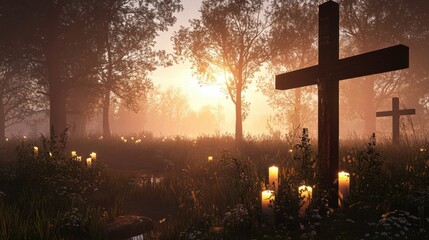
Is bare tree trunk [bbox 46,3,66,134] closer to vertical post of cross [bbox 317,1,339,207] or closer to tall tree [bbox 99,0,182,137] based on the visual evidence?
tall tree [bbox 99,0,182,137]

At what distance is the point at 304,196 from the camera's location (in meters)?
4.77

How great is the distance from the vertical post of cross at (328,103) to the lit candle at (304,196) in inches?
27.3

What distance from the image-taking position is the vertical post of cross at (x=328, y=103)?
218 inches

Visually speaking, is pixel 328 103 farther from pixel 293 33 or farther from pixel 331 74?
pixel 293 33

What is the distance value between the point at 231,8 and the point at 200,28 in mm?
2506

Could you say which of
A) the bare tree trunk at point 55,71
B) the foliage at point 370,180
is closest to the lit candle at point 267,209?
the foliage at point 370,180

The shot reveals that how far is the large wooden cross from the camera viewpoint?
538 cm

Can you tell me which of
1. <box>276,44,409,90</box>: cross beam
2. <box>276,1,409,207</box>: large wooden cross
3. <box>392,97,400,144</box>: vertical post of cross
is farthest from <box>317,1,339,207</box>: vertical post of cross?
<box>392,97,400,144</box>: vertical post of cross

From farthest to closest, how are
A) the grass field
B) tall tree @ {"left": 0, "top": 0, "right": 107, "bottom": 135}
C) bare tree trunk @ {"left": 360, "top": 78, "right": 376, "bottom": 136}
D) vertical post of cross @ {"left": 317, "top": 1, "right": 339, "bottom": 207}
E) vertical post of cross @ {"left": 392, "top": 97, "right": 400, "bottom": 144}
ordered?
bare tree trunk @ {"left": 360, "top": 78, "right": 376, "bottom": 136} < tall tree @ {"left": 0, "top": 0, "right": 107, "bottom": 135} < vertical post of cross @ {"left": 392, "top": 97, "right": 400, "bottom": 144} < vertical post of cross @ {"left": 317, "top": 1, "right": 339, "bottom": 207} < the grass field

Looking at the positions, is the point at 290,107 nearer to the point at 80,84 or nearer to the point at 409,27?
the point at 409,27

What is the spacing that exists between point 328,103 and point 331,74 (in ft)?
1.81

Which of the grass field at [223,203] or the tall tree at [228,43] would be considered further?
the tall tree at [228,43]

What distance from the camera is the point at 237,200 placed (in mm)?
6301

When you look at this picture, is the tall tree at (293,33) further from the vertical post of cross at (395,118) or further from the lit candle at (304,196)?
the lit candle at (304,196)
